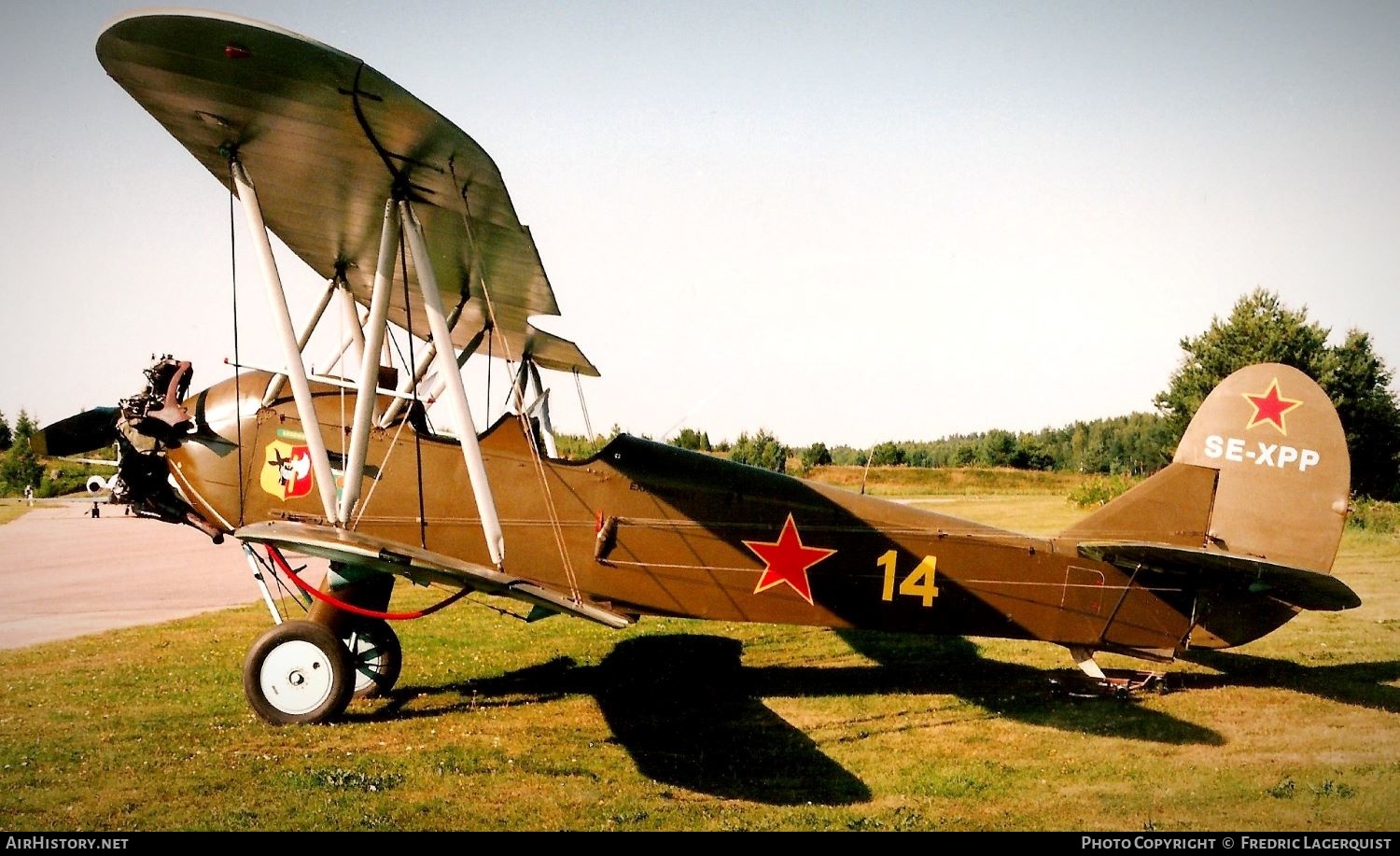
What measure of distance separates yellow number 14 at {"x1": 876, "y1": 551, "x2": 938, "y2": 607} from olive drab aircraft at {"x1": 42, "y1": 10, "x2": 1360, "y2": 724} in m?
0.02

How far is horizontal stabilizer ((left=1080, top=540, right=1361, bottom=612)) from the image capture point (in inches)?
201

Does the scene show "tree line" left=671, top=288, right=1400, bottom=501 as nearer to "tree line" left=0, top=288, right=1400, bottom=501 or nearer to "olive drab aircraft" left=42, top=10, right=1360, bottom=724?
"tree line" left=0, top=288, right=1400, bottom=501

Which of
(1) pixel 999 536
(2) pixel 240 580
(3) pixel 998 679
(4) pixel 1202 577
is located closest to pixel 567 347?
(1) pixel 999 536

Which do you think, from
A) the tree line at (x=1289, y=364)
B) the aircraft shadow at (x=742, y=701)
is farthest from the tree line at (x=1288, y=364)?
the aircraft shadow at (x=742, y=701)

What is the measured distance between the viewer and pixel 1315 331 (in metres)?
25.8

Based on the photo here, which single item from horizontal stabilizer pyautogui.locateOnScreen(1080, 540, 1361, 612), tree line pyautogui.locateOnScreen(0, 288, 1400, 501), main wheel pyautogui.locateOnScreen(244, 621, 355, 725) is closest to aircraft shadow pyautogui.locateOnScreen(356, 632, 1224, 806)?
main wheel pyautogui.locateOnScreen(244, 621, 355, 725)

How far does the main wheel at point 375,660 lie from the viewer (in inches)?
243

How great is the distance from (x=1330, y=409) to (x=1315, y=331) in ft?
80.4

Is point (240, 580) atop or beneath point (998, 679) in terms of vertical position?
beneath

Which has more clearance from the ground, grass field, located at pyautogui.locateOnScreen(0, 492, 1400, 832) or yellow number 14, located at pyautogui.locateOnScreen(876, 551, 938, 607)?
yellow number 14, located at pyautogui.locateOnScreen(876, 551, 938, 607)

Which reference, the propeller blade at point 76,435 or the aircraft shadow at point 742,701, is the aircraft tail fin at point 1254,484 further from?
the propeller blade at point 76,435
